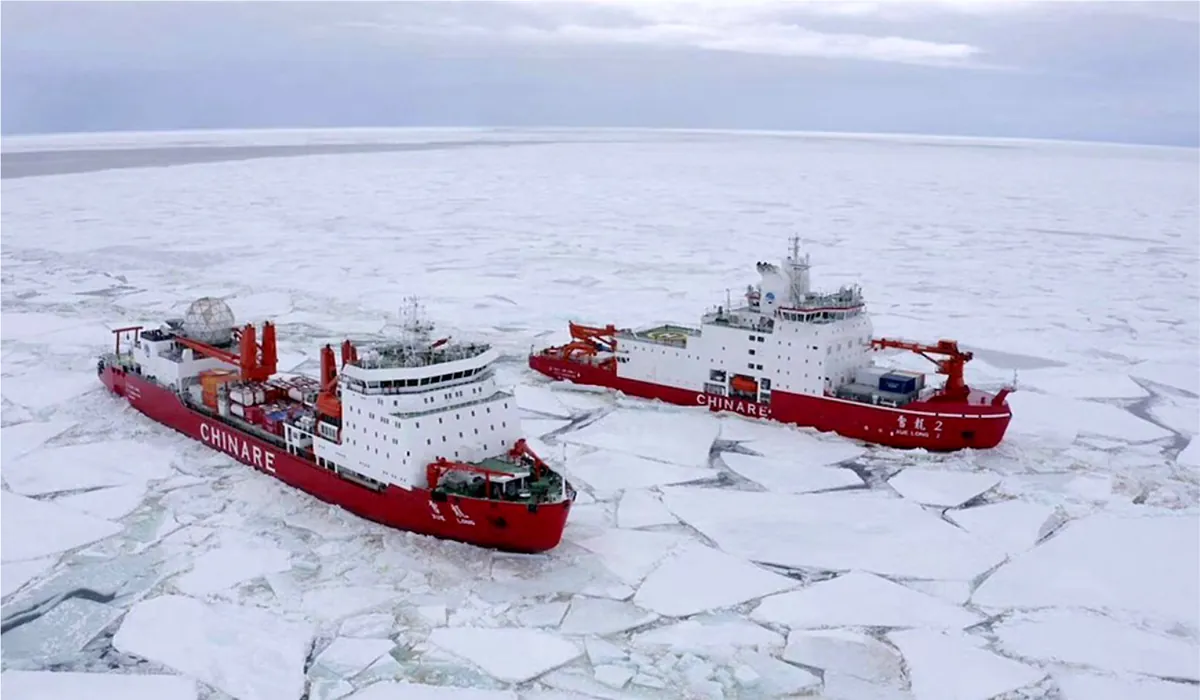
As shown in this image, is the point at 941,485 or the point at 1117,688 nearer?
the point at 1117,688

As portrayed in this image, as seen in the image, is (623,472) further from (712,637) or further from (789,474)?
(712,637)

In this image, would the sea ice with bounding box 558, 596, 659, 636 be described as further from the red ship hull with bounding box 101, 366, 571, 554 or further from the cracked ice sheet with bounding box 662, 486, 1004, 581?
the cracked ice sheet with bounding box 662, 486, 1004, 581

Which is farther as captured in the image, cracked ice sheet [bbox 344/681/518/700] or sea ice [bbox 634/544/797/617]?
sea ice [bbox 634/544/797/617]

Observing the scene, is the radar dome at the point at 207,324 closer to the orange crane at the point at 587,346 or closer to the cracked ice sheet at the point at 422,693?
the orange crane at the point at 587,346

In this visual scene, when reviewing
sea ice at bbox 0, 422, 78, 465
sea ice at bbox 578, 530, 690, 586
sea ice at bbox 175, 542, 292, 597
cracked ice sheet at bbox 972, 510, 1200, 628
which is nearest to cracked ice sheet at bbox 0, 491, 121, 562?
sea ice at bbox 175, 542, 292, 597

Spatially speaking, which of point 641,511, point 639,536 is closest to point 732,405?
point 641,511

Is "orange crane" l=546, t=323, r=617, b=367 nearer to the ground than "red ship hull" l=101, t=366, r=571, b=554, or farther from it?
farther from it

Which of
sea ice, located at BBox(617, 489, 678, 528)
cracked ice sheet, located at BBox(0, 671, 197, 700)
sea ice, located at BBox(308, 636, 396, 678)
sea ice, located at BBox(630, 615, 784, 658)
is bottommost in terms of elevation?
cracked ice sheet, located at BBox(0, 671, 197, 700)

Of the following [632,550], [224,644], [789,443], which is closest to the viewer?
[224,644]
